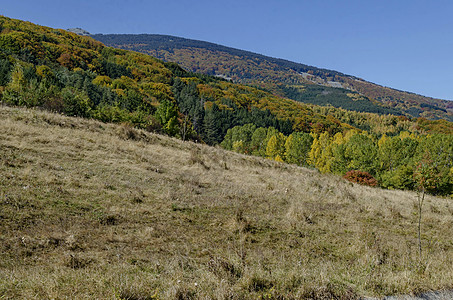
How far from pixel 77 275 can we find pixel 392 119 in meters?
221

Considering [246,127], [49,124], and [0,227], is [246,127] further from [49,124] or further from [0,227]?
[0,227]

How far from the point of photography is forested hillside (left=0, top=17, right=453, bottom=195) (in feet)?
144

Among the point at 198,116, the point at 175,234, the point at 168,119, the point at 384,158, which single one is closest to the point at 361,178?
the point at 384,158

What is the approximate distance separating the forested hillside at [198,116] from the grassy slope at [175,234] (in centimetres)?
363

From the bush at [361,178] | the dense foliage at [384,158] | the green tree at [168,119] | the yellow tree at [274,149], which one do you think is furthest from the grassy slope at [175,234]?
the yellow tree at [274,149]

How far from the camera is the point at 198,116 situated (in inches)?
4552

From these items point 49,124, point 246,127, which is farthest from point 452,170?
point 246,127

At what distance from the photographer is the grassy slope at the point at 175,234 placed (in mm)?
4766

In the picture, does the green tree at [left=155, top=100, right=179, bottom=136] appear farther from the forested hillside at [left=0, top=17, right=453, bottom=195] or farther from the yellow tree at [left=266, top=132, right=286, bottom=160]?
the yellow tree at [left=266, top=132, right=286, bottom=160]

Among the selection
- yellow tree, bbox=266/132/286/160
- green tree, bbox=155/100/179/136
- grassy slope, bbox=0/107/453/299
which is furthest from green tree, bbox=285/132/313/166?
grassy slope, bbox=0/107/453/299

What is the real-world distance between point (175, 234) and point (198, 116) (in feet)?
360

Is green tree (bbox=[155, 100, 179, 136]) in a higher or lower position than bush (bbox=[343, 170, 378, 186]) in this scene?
higher

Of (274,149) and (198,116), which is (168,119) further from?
(198,116)

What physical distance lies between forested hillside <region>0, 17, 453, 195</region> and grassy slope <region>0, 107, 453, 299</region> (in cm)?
363
